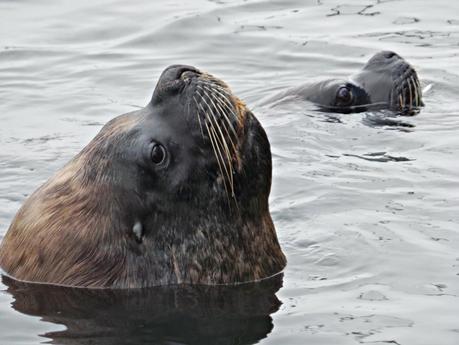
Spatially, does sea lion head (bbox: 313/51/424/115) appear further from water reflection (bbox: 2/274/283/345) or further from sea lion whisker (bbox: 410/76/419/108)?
water reflection (bbox: 2/274/283/345)

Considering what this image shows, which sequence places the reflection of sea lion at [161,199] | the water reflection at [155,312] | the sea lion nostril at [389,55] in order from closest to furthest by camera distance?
the water reflection at [155,312], the reflection of sea lion at [161,199], the sea lion nostril at [389,55]

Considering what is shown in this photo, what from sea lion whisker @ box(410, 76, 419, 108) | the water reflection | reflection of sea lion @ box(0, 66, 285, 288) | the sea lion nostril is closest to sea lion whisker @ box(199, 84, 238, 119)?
reflection of sea lion @ box(0, 66, 285, 288)

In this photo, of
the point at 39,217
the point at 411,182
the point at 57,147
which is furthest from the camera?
the point at 57,147

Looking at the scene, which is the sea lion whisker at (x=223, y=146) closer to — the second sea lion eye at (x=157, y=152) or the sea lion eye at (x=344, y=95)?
the second sea lion eye at (x=157, y=152)

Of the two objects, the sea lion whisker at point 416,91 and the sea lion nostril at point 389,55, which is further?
the sea lion nostril at point 389,55

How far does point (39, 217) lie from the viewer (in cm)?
866

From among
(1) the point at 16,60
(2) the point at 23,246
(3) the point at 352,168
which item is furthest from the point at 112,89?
(2) the point at 23,246

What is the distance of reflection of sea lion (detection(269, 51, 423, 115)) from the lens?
1327 centimetres

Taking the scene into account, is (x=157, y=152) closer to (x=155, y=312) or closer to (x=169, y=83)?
(x=169, y=83)

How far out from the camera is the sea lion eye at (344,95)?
44.3 ft

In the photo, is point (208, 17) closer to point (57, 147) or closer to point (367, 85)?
point (367, 85)

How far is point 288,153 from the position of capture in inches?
468

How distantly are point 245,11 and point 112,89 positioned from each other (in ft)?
9.86

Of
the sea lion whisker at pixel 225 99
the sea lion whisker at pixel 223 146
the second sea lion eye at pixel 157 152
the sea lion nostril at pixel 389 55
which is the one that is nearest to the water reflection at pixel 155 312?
the sea lion whisker at pixel 223 146
